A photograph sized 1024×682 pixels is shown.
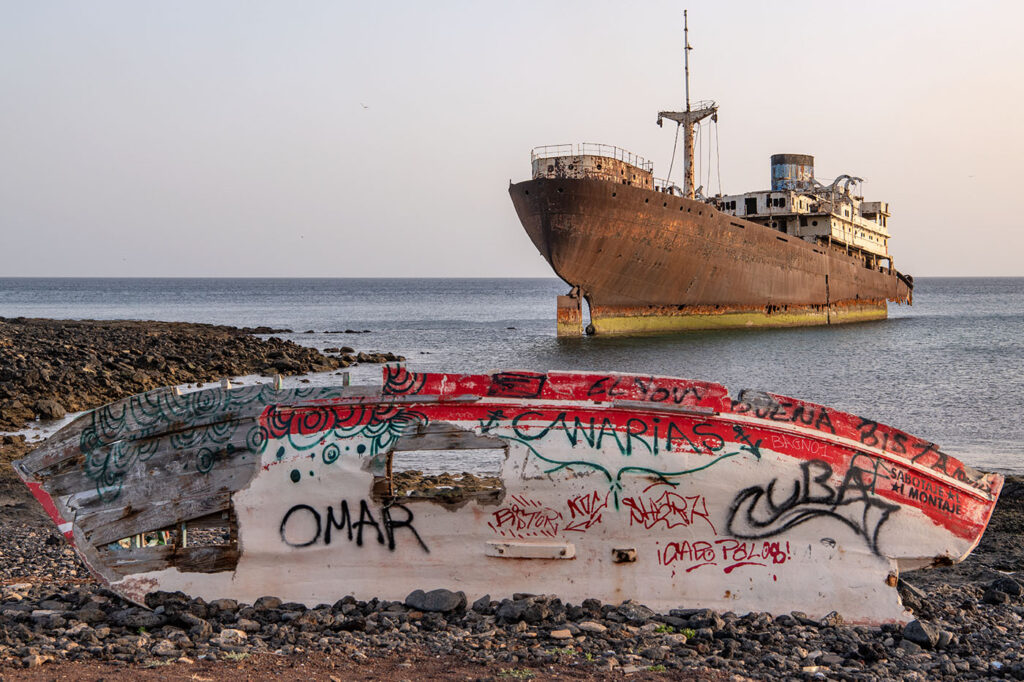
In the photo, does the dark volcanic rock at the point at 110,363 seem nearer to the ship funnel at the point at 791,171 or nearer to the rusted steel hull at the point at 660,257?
the rusted steel hull at the point at 660,257

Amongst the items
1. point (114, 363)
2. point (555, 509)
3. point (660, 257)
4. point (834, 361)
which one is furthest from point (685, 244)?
point (555, 509)

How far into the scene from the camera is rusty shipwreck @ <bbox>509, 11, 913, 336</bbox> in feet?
114

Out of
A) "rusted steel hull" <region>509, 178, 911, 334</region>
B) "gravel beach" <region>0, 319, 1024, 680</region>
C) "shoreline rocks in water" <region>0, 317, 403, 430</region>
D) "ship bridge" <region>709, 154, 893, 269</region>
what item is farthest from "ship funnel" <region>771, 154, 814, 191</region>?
"gravel beach" <region>0, 319, 1024, 680</region>

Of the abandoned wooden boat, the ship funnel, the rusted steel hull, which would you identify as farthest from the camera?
the ship funnel

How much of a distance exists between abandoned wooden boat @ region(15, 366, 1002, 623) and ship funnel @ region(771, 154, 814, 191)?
156 ft

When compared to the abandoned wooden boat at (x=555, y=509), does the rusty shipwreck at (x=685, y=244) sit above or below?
above

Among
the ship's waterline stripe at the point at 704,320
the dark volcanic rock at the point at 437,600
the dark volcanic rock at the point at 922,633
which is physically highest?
the ship's waterline stripe at the point at 704,320

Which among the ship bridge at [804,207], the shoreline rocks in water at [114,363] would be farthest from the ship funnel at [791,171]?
the shoreline rocks in water at [114,363]

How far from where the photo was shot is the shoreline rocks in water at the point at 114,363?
17.2m

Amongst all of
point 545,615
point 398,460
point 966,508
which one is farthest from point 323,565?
point 398,460

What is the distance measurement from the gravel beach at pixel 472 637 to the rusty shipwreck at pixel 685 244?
28.2 m

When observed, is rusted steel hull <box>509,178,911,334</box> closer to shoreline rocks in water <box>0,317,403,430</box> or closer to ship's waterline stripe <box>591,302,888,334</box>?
ship's waterline stripe <box>591,302,888,334</box>

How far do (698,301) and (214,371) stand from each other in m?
22.7

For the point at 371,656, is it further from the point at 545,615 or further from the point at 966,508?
the point at 966,508
